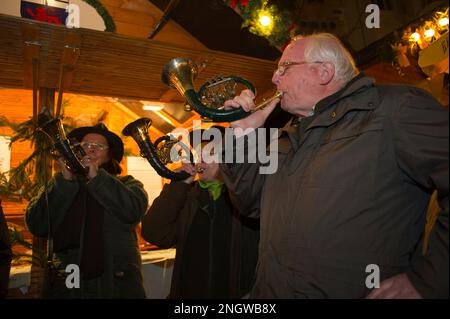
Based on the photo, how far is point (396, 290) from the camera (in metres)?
1.28

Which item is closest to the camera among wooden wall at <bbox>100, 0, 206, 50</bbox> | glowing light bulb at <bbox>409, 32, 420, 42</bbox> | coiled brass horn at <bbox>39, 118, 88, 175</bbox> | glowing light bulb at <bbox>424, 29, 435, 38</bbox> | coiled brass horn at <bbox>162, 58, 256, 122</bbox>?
coiled brass horn at <bbox>162, 58, 256, 122</bbox>

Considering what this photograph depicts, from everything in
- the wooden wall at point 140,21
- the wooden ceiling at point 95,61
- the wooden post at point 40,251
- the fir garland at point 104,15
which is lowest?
the wooden post at point 40,251

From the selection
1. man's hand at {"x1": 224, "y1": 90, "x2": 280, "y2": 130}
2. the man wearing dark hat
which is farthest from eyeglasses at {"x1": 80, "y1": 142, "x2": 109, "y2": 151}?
man's hand at {"x1": 224, "y1": 90, "x2": 280, "y2": 130}

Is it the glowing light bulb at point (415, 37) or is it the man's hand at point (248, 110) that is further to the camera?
the glowing light bulb at point (415, 37)

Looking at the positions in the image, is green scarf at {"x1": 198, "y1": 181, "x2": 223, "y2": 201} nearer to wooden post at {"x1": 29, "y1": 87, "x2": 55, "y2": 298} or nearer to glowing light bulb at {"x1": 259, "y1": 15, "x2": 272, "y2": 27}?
wooden post at {"x1": 29, "y1": 87, "x2": 55, "y2": 298}

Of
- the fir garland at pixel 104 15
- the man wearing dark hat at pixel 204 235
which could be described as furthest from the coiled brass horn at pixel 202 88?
the fir garland at pixel 104 15

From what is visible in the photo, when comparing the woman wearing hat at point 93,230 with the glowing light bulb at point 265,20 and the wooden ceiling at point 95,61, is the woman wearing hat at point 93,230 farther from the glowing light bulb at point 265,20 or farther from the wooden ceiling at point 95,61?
the glowing light bulb at point 265,20

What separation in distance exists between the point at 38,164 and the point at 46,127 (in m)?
0.81

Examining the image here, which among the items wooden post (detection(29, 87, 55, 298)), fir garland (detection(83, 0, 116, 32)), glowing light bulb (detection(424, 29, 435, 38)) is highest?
fir garland (detection(83, 0, 116, 32))

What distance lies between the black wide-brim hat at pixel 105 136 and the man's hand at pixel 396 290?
2.99 m

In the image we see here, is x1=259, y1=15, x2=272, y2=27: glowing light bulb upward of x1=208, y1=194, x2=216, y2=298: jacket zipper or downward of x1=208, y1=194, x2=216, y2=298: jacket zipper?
upward

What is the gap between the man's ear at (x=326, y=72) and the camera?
2.07 metres

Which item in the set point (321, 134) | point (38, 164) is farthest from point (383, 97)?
point (38, 164)

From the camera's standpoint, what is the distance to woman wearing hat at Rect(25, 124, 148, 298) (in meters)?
2.94
